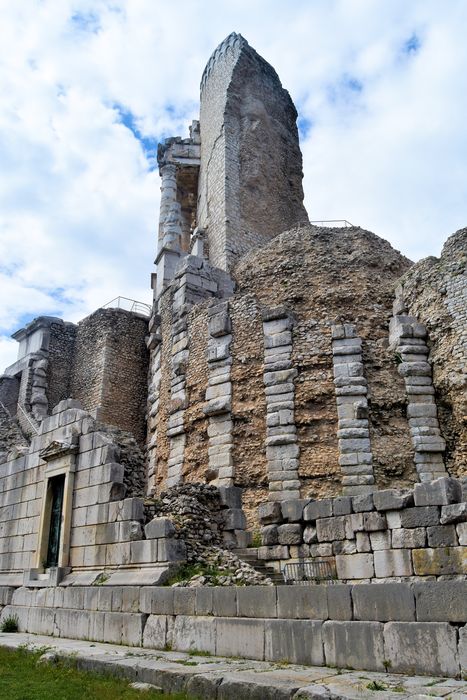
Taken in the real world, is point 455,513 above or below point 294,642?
above

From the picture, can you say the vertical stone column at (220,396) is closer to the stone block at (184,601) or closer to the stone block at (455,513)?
the stone block at (184,601)

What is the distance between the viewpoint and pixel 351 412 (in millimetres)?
14055

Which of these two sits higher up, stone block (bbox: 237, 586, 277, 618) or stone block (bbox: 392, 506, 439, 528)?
stone block (bbox: 392, 506, 439, 528)

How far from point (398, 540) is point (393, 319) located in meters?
7.74

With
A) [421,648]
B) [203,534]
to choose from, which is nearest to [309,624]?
[421,648]

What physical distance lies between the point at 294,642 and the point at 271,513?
382cm

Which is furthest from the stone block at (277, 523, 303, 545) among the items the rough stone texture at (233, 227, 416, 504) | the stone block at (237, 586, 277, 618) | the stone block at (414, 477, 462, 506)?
the rough stone texture at (233, 227, 416, 504)

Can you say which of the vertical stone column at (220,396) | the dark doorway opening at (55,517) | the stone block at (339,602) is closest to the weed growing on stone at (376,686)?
the stone block at (339,602)

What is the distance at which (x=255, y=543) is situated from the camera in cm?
1116

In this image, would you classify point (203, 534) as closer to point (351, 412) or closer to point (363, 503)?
point (363, 503)

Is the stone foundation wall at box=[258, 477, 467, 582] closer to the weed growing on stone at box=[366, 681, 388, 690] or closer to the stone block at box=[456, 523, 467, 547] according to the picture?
the stone block at box=[456, 523, 467, 547]

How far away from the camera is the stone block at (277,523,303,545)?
966 cm

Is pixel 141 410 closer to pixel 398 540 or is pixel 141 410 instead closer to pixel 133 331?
pixel 133 331

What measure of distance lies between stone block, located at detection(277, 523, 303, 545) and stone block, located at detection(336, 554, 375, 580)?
2.98 ft
